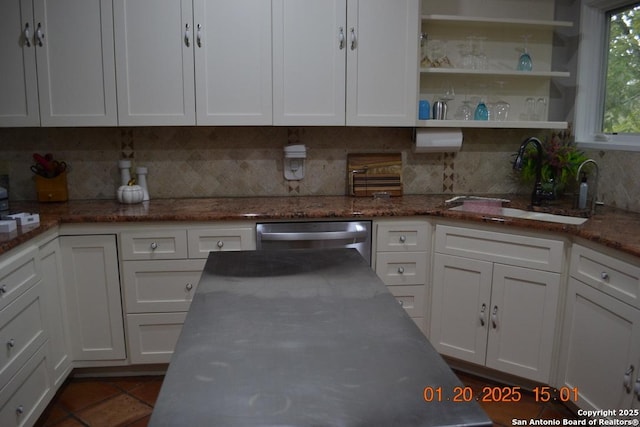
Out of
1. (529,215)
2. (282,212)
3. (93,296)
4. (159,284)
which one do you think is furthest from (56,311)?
(529,215)

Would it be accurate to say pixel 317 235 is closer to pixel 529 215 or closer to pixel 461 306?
pixel 461 306

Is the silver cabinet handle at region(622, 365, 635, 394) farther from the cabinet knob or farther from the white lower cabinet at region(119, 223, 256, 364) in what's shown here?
the white lower cabinet at region(119, 223, 256, 364)

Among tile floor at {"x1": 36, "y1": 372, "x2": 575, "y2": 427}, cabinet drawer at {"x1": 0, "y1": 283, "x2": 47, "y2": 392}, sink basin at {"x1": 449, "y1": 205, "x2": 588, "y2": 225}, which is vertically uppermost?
sink basin at {"x1": 449, "y1": 205, "x2": 588, "y2": 225}

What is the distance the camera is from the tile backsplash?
285 cm

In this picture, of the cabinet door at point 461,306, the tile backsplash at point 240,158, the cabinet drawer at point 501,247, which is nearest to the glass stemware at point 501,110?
the tile backsplash at point 240,158

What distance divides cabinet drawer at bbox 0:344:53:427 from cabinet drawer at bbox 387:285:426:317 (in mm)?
1724

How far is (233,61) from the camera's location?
2.57 m

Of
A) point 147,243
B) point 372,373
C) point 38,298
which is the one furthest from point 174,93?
point 372,373

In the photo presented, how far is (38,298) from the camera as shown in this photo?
2105 millimetres

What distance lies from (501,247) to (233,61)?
67.0 inches

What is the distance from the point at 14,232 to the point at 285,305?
148cm

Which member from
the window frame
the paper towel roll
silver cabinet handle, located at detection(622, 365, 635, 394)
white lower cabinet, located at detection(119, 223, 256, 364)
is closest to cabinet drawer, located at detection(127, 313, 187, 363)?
white lower cabinet, located at detection(119, 223, 256, 364)

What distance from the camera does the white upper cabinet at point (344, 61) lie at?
2578 millimetres

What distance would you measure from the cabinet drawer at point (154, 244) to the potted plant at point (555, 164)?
2.06m
